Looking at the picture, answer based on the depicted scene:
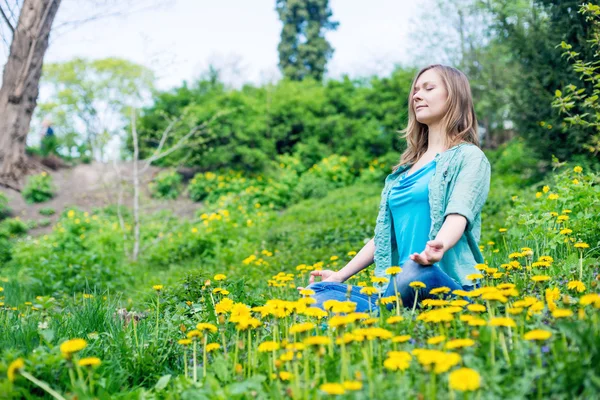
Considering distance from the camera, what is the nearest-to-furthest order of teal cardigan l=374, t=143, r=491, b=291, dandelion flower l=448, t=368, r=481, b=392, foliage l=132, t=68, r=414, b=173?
1. dandelion flower l=448, t=368, r=481, b=392
2. teal cardigan l=374, t=143, r=491, b=291
3. foliage l=132, t=68, r=414, b=173

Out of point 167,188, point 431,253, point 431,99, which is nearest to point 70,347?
point 431,253

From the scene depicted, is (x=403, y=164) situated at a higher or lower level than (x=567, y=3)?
lower

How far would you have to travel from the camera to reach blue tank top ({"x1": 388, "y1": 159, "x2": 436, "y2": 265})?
2396mm

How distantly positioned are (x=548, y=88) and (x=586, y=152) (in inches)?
46.7

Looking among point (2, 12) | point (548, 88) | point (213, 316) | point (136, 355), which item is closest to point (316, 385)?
point (136, 355)

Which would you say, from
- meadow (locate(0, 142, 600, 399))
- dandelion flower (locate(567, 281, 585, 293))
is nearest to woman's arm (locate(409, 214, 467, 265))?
meadow (locate(0, 142, 600, 399))

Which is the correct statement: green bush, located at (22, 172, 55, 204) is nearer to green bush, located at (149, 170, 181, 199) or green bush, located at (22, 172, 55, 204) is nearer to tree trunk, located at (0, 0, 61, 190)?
green bush, located at (149, 170, 181, 199)

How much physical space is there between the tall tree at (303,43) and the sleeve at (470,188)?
59.1 feet

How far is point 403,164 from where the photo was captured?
8.89 feet

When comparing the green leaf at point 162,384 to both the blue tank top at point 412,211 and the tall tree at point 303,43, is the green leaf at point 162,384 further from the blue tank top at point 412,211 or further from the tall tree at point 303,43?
the tall tree at point 303,43

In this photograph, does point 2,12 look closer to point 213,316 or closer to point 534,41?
point 213,316

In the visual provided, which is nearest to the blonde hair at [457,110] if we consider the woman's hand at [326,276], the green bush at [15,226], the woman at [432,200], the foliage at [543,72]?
the woman at [432,200]

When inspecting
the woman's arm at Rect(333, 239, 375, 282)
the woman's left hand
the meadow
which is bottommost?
the meadow

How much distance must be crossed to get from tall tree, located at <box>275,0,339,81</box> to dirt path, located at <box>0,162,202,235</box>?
330 inches
